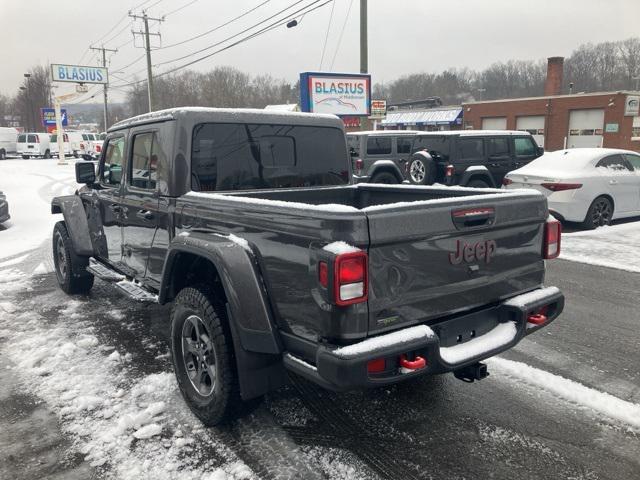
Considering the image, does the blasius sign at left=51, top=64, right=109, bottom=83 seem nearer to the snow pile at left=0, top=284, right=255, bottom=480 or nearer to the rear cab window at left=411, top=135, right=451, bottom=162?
the rear cab window at left=411, top=135, right=451, bottom=162

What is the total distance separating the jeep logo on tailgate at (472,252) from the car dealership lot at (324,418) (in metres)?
1.14

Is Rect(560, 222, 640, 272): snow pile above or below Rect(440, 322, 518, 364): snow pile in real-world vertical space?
below

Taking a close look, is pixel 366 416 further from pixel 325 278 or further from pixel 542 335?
pixel 542 335

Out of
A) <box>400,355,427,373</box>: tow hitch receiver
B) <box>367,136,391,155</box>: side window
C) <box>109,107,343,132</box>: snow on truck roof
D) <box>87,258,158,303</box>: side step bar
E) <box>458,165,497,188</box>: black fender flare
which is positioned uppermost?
<box>367,136,391,155</box>: side window

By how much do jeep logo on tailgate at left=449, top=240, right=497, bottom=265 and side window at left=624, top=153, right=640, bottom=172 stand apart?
9.23m

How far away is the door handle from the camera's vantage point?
4082 millimetres

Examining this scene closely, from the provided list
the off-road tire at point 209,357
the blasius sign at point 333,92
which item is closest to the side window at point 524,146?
the blasius sign at point 333,92

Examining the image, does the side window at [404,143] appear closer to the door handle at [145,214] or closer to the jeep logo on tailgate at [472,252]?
the door handle at [145,214]

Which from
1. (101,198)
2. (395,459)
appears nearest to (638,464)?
(395,459)

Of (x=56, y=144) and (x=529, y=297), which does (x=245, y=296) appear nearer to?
(x=529, y=297)

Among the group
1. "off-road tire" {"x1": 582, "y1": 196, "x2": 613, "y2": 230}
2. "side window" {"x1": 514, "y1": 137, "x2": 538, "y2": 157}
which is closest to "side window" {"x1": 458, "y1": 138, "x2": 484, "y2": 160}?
"side window" {"x1": 514, "y1": 137, "x2": 538, "y2": 157}

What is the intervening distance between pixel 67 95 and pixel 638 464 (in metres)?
39.7

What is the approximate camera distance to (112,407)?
3539 mm

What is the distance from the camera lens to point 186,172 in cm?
374
